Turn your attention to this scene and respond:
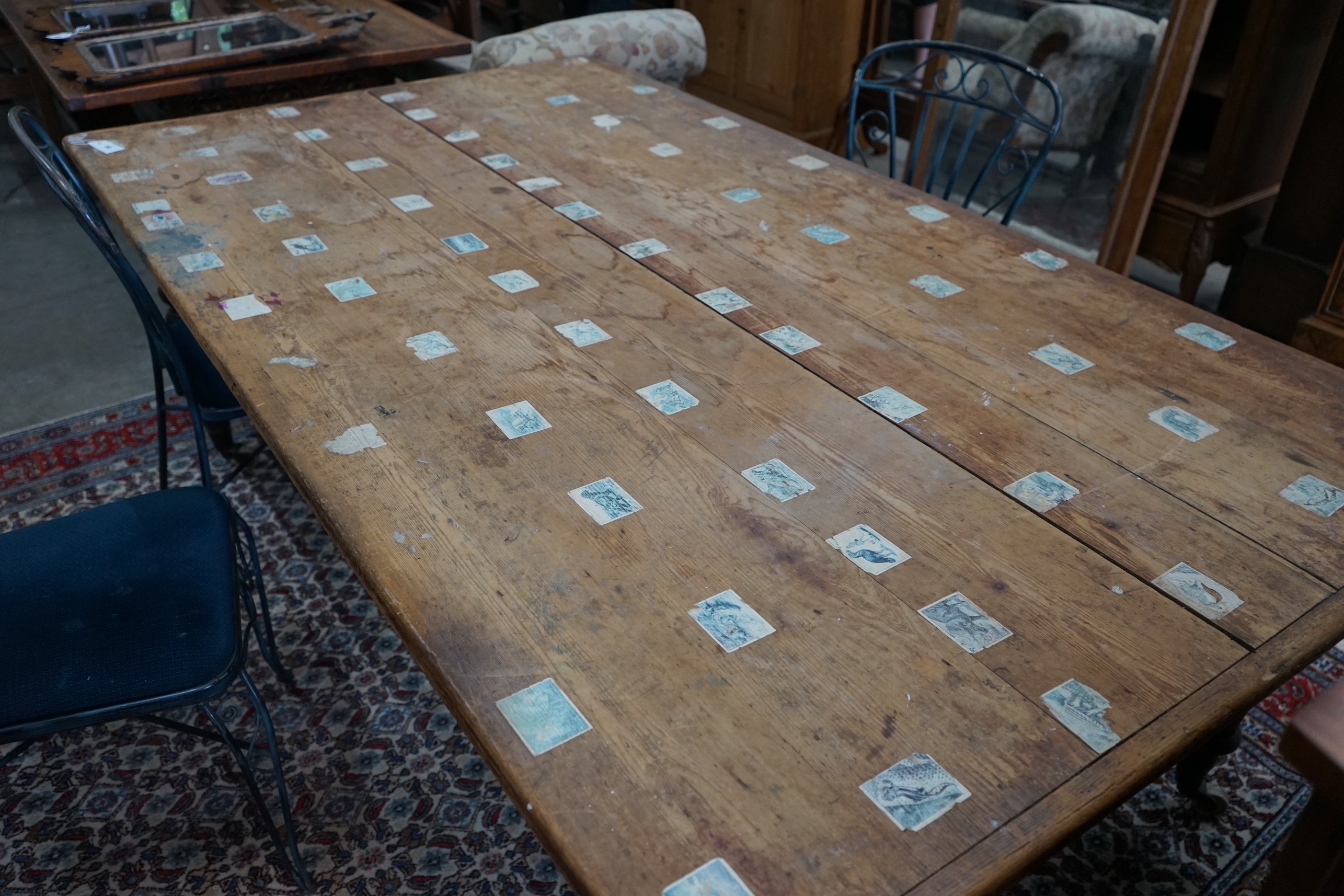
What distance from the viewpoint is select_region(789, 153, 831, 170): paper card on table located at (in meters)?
1.97

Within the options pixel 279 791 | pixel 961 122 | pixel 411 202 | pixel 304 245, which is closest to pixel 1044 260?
pixel 411 202

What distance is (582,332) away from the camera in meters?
1.39

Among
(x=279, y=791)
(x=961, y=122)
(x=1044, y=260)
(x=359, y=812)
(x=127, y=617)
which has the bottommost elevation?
(x=359, y=812)

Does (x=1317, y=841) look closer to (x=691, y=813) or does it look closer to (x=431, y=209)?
(x=691, y=813)

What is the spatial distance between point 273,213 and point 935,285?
1107 millimetres

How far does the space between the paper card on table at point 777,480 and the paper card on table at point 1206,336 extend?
2.28 feet

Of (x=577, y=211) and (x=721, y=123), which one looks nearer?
(x=577, y=211)

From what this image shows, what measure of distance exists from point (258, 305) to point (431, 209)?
0.42m

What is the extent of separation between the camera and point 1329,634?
3.11 feet

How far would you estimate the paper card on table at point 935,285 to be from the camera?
5.02 ft

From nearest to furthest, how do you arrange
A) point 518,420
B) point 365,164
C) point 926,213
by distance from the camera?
point 518,420 → point 926,213 → point 365,164

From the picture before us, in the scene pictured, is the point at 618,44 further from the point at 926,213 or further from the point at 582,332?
the point at 582,332

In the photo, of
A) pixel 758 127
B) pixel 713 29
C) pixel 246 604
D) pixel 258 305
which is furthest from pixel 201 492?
pixel 713 29

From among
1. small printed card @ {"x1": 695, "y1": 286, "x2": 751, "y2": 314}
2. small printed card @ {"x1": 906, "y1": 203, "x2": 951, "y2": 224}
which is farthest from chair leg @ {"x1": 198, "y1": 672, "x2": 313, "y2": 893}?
small printed card @ {"x1": 906, "y1": 203, "x2": 951, "y2": 224}
